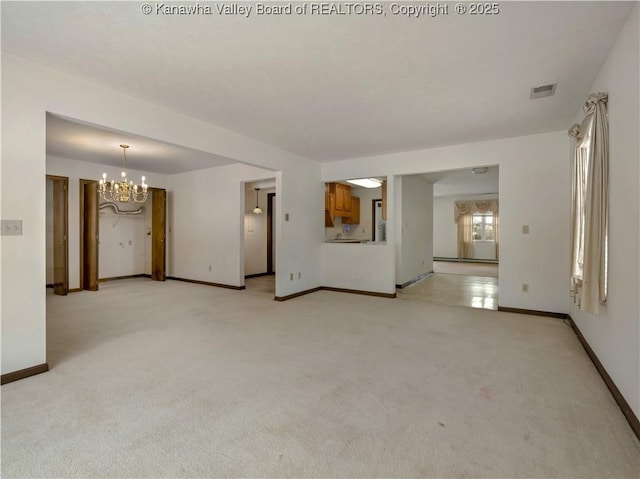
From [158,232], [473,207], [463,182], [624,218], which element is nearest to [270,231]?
[158,232]

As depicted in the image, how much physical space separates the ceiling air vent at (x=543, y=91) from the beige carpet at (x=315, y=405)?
2.41 metres

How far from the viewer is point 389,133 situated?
171 inches

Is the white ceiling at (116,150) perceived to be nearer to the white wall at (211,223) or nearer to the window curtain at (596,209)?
the white wall at (211,223)

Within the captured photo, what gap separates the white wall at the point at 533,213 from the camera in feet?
14.0

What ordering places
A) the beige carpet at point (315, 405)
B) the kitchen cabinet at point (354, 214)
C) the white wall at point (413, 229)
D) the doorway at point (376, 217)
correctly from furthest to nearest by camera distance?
the doorway at point (376, 217) < the kitchen cabinet at point (354, 214) < the white wall at point (413, 229) < the beige carpet at point (315, 405)

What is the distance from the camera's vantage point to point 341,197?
7930 mm

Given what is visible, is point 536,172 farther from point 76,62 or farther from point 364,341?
point 76,62

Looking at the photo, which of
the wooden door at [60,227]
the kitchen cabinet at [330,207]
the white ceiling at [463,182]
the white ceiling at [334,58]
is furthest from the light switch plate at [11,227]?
the white ceiling at [463,182]

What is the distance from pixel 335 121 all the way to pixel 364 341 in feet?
8.16

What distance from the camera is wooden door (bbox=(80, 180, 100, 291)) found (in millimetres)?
6180

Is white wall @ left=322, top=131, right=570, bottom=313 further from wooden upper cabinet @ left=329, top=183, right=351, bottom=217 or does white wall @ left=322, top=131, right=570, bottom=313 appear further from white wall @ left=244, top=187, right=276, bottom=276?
white wall @ left=244, top=187, right=276, bottom=276

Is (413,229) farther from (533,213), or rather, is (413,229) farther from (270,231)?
(270,231)

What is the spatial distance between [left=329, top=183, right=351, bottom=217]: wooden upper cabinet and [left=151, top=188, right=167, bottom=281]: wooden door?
3732 millimetres

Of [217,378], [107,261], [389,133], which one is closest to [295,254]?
[389,133]
